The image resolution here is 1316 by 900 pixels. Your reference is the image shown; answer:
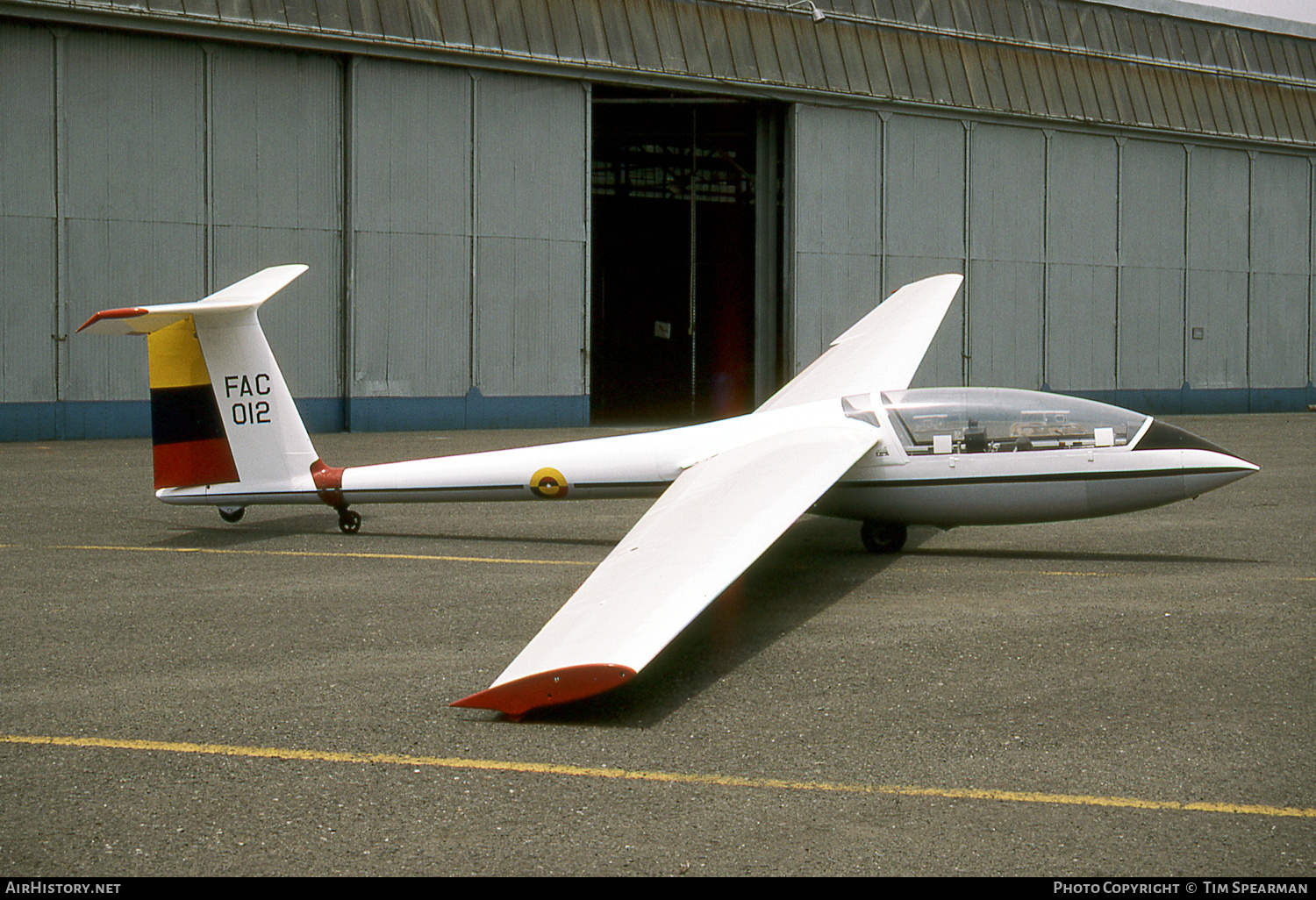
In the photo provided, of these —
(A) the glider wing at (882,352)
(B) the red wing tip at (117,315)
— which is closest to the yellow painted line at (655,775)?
(B) the red wing tip at (117,315)

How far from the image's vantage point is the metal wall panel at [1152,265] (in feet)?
113

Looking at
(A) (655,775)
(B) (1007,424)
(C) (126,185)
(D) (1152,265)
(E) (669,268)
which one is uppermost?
(E) (669,268)

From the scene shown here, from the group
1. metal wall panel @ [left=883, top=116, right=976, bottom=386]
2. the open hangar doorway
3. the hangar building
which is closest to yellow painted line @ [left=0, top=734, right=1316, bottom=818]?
the hangar building

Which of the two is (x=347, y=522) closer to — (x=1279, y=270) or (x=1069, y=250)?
(x=1069, y=250)

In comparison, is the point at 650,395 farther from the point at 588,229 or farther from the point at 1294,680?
the point at 1294,680

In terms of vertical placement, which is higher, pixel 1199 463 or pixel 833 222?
pixel 833 222

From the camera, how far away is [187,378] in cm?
1160

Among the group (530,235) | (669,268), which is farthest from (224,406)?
(669,268)

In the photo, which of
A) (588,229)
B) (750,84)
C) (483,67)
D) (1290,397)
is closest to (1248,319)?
(1290,397)

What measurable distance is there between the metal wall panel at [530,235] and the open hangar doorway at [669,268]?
7382 mm

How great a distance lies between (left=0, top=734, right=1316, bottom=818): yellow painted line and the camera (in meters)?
4.89

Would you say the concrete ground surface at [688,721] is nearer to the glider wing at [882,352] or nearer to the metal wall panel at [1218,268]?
the glider wing at [882,352]

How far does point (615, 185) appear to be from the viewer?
132 feet

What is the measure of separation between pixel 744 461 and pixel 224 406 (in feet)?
17.6
